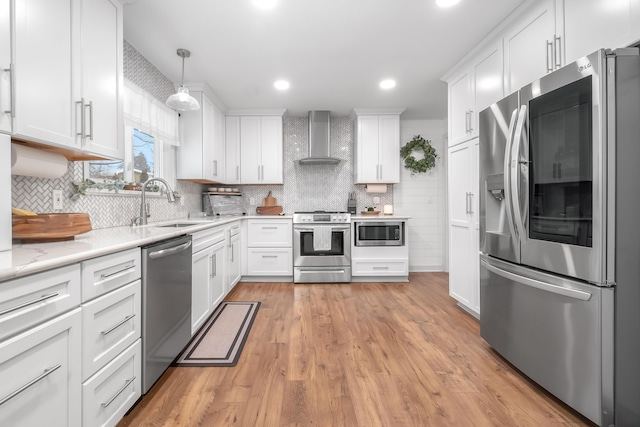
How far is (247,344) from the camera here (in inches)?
89.0

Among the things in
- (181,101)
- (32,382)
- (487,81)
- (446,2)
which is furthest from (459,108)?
(32,382)

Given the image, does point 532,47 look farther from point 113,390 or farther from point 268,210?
point 268,210

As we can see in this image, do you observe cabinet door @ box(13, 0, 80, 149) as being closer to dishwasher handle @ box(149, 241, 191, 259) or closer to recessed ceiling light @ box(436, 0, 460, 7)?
dishwasher handle @ box(149, 241, 191, 259)

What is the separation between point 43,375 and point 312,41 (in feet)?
8.79

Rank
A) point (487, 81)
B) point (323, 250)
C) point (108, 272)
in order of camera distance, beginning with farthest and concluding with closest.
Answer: point (323, 250) → point (487, 81) → point (108, 272)

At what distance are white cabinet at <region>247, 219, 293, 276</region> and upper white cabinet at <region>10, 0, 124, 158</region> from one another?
7.73ft

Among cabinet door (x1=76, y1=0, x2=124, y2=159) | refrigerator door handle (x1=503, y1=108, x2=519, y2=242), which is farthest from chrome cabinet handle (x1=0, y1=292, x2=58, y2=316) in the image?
refrigerator door handle (x1=503, y1=108, x2=519, y2=242)

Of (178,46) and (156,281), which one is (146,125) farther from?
(156,281)

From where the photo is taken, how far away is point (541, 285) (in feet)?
5.17

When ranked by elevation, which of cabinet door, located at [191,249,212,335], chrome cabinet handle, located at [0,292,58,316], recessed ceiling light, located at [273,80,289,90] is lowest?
cabinet door, located at [191,249,212,335]

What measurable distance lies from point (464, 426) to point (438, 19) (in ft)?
8.67

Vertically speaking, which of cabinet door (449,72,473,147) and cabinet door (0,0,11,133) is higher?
cabinet door (449,72,473,147)

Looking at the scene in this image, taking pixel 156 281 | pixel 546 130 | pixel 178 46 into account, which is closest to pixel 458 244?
pixel 546 130

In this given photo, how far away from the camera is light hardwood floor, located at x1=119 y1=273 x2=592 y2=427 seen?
57.9 inches
